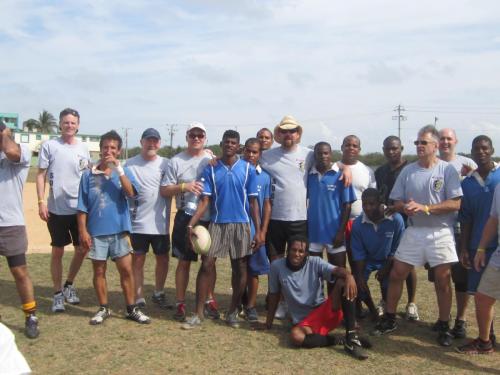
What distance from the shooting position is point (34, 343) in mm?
5312

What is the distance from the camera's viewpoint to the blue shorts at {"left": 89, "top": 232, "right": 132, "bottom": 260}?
19.1ft

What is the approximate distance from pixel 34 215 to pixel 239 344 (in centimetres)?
→ 1372

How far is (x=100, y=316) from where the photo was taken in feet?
19.4

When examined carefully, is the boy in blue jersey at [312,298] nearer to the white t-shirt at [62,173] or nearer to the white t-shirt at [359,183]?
the white t-shirt at [359,183]

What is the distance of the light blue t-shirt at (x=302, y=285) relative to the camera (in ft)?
18.4

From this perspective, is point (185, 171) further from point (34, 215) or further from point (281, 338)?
point (34, 215)

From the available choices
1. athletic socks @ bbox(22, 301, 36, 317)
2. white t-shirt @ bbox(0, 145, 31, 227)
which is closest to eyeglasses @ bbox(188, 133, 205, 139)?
white t-shirt @ bbox(0, 145, 31, 227)

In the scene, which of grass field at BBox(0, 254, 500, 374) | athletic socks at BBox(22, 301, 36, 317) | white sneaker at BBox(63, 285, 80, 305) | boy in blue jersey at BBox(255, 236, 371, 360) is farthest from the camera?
white sneaker at BBox(63, 285, 80, 305)

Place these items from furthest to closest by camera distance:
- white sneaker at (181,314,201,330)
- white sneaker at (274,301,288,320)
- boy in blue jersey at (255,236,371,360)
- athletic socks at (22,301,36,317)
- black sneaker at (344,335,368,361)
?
1. white sneaker at (274,301,288,320)
2. white sneaker at (181,314,201,330)
3. athletic socks at (22,301,36,317)
4. boy in blue jersey at (255,236,371,360)
5. black sneaker at (344,335,368,361)

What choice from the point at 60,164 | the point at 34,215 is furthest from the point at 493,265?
the point at 34,215

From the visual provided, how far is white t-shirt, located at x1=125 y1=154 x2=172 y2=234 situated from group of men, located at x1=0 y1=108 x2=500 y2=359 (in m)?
0.01

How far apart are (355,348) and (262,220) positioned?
1725mm

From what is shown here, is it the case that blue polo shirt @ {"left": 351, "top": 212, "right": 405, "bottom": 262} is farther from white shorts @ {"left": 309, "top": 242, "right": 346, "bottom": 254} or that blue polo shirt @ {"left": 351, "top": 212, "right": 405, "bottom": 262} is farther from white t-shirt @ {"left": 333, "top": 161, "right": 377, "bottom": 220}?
white t-shirt @ {"left": 333, "top": 161, "right": 377, "bottom": 220}

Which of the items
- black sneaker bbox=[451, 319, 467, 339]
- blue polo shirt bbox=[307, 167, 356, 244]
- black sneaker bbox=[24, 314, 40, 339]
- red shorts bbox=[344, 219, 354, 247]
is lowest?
black sneaker bbox=[451, 319, 467, 339]
